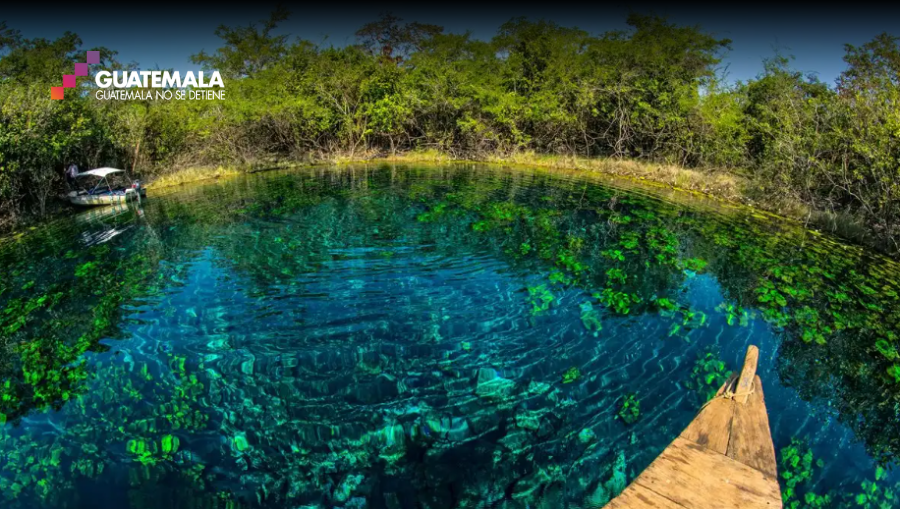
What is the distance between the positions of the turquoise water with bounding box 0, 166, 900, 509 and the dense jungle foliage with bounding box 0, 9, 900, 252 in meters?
5.47

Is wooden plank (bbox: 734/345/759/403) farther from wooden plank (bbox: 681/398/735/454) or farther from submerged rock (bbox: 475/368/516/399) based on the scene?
submerged rock (bbox: 475/368/516/399)

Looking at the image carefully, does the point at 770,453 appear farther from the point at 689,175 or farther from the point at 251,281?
the point at 689,175

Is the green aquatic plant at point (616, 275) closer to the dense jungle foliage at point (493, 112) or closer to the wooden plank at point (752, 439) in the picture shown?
the wooden plank at point (752, 439)

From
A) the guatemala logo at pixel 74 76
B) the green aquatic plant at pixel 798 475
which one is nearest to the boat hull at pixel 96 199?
the guatemala logo at pixel 74 76

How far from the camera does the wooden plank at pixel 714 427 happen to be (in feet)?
17.9

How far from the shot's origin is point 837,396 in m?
8.18

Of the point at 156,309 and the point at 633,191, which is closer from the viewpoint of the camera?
the point at 156,309

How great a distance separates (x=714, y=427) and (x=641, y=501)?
1.92 meters

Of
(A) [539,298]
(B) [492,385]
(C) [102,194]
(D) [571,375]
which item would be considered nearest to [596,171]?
(A) [539,298]

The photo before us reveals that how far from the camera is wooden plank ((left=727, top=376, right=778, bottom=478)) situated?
5.11 metres

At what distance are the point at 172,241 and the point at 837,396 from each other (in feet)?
69.9

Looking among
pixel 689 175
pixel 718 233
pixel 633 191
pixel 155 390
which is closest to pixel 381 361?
pixel 155 390

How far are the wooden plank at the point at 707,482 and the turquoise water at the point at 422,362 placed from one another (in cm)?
127

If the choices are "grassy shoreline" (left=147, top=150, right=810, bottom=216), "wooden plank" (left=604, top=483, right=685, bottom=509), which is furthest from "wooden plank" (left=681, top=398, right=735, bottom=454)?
"grassy shoreline" (left=147, top=150, right=810, bottom=216)
